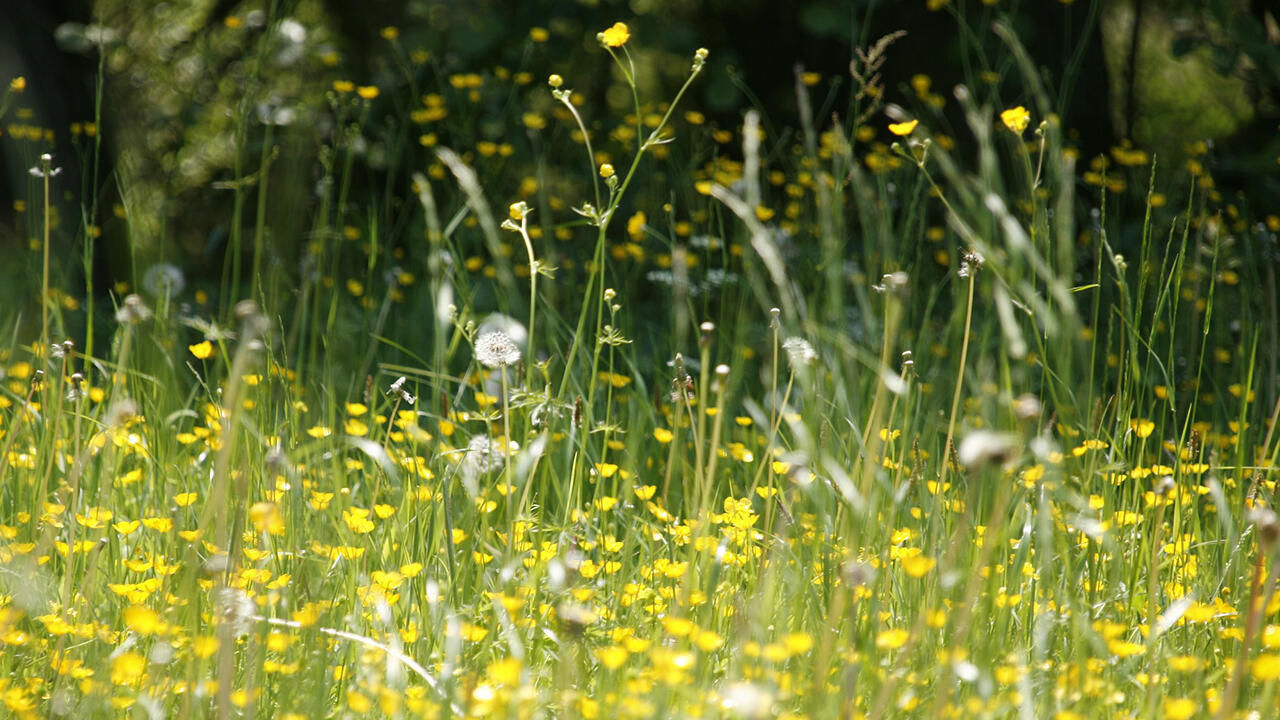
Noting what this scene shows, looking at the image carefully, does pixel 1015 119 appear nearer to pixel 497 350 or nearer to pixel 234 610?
pixel 497 350

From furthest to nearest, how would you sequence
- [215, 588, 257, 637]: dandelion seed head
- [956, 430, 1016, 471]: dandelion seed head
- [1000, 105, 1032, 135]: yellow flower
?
[1000, 105, 1032, 135]: yellow flower, [215, 588, 257, 637]: dandelion seed head, [956, 430, 1016, 471]: dandelion seed head

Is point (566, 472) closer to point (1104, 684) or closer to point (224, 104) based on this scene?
point (1104, 684)

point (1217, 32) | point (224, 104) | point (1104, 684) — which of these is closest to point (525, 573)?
point (1104, 684)

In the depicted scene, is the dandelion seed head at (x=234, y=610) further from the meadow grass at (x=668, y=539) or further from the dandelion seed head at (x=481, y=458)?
the dandelion seed head at (x=481, y=458)

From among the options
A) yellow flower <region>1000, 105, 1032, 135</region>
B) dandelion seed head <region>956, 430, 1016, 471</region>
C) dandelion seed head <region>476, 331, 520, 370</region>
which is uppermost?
yellow flower <region>1000, 105, 1032, 135</region>

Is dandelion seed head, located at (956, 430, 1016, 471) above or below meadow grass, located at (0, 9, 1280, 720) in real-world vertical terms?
above

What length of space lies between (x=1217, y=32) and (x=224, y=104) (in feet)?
12.5

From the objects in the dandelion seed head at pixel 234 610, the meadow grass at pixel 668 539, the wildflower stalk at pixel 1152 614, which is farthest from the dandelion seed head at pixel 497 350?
the wildflower stalk at pixel 1152 614

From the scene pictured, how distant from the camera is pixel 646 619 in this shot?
5.36 ft

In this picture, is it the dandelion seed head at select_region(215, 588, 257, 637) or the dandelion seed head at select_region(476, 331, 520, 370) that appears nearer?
the dandelion seed head at select_region(215, 588, 257, 637)

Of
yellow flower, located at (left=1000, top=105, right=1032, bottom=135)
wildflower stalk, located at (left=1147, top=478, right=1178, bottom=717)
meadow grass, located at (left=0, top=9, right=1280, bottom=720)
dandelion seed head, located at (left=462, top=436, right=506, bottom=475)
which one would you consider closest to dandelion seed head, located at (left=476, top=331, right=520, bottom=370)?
meadow grass, located at (left=0, top=9, right=1280, bottom=720)

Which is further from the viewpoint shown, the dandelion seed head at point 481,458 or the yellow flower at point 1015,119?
the dandelion seed head at point 481,458

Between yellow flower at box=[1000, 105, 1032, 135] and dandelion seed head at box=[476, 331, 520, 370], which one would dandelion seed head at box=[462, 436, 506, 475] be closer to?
dandelion seed head at box=[476, 331, 520, 370]

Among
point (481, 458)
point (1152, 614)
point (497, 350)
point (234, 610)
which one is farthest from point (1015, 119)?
point (234, 610)
